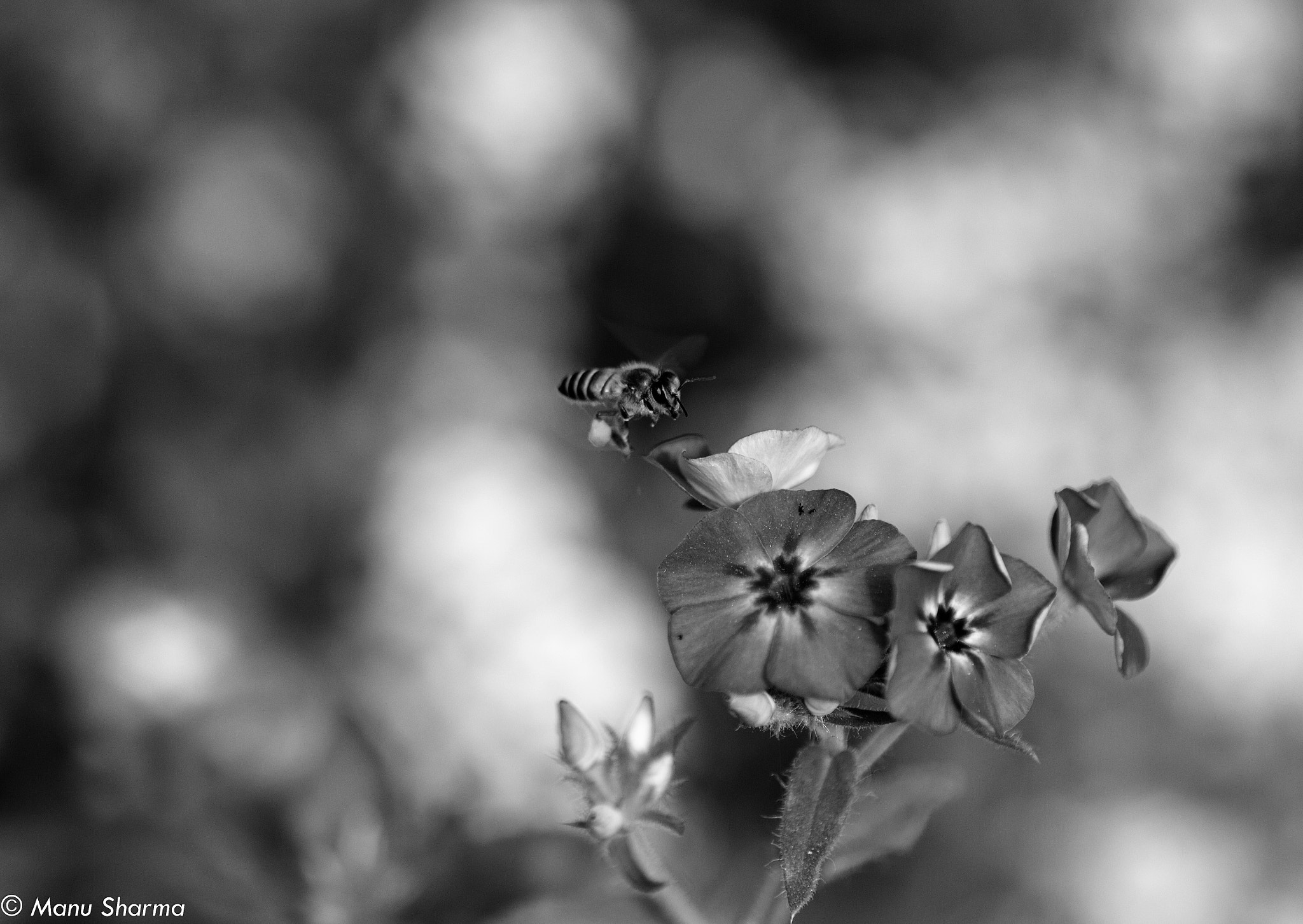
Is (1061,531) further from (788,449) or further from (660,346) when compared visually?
(660,346)

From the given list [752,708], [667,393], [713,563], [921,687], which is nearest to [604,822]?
[752,708]

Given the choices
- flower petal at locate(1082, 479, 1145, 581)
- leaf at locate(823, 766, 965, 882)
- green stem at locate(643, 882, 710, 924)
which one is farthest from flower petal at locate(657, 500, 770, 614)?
leaf at locate(823, 766, 965, 882)

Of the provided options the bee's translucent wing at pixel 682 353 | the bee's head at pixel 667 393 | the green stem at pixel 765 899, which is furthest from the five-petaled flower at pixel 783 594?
the bee's translucent wing at pixel 682 353

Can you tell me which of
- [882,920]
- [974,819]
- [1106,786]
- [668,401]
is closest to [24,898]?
[668,401]

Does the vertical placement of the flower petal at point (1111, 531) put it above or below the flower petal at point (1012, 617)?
above

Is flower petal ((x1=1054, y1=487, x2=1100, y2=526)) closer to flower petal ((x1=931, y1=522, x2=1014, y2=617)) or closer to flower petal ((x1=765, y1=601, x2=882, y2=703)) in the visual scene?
flower petal ((x1=931, y1=522, x2=1014, y2=617))

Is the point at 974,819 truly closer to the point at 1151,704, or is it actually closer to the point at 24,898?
the point at 1151,704

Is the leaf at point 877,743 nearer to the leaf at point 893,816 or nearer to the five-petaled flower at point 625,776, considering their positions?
the five-petaled flower at point 625,776

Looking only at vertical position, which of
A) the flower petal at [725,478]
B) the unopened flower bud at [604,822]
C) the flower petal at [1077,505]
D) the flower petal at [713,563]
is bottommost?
the unopened flower bud at [604,822]
